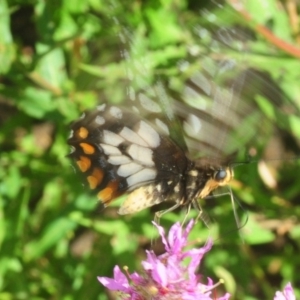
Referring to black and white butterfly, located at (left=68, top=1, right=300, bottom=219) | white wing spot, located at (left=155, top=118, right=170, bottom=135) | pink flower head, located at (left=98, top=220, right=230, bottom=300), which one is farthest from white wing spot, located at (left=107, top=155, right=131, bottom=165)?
pink flower head, located at (left=98, top=220, right=230, bottom=300)

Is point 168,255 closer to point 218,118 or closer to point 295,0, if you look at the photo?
point 218,118

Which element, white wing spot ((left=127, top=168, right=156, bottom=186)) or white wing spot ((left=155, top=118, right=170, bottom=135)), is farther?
white wing spot ((left=127, top=168, right=156, bottom=186))

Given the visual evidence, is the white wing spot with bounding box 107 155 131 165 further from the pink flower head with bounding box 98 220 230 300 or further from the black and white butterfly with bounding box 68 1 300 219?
the pink flower head with bounding box 98 220 230 300

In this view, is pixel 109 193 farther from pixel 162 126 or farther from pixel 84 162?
pixel 162 126

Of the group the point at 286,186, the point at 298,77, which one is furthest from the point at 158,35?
the point at 286,186

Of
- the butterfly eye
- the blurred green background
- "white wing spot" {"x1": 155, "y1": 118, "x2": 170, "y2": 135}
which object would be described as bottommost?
the blurred green background

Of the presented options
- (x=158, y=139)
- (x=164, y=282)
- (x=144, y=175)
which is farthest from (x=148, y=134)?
(x=164, y=282)

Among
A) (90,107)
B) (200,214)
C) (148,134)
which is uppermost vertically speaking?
(148,134)
